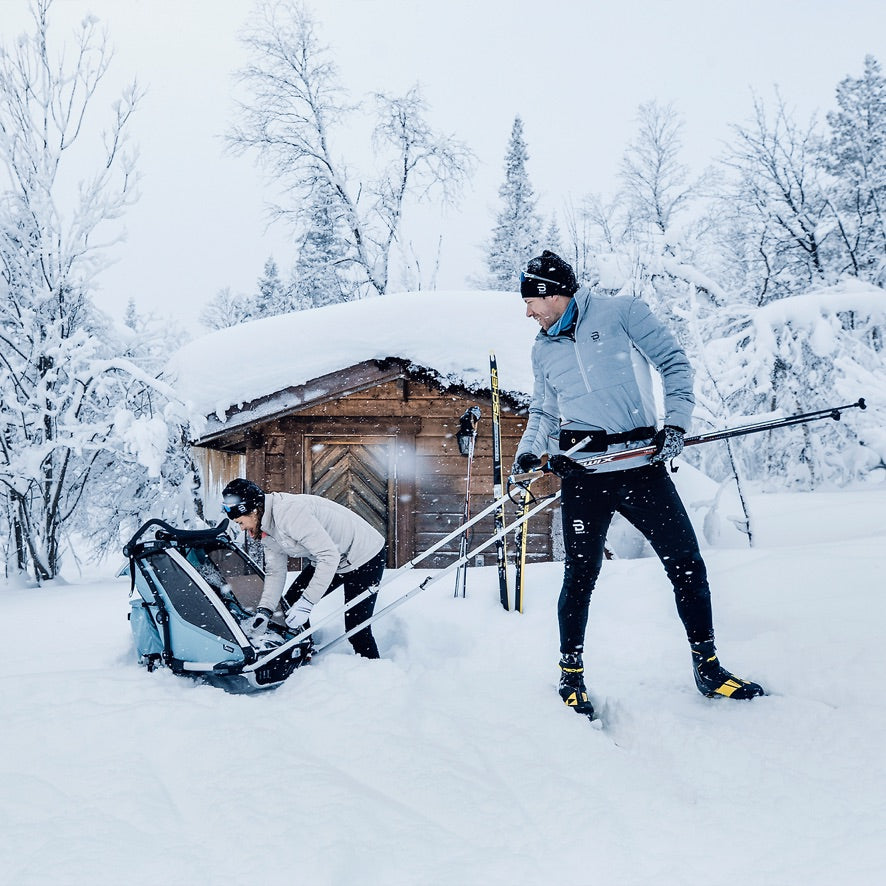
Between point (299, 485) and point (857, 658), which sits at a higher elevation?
point (299, 485)

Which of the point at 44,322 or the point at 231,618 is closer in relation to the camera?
the point at 231,618

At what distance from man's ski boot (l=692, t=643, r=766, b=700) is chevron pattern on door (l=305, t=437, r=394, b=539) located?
7.27 meters

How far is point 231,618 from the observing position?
11.2 feet

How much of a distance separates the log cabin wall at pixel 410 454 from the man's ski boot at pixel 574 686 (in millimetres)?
6342

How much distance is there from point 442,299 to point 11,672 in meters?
7.05

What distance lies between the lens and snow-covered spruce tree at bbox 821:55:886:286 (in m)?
15.6

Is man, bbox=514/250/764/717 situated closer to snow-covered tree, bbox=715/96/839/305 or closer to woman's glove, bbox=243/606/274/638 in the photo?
woman's glove, bbox=243/606/274/638

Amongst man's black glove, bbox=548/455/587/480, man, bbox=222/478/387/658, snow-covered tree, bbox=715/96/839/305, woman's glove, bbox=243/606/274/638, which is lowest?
woman's glove, bbox=243/606/274/638

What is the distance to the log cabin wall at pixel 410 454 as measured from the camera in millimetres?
9273

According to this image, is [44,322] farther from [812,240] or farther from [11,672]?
[812,240]

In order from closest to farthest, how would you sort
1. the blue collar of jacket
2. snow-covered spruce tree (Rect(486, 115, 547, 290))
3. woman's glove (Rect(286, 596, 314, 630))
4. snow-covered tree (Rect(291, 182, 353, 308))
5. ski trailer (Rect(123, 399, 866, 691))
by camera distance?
the blue collar of jacket → ski trailer (Rect(123, 399, 866, 691)) → woman's glove (Rect(286, 596, 314, 630)) → snow-covered tree (Rect(291, 182, 353, 308)) → snow-covered spruce tree (Rect(486, 115, 547, 290))

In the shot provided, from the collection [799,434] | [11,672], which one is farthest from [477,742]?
[799,434]

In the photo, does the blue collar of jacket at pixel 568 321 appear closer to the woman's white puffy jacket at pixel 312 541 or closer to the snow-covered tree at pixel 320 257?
the woman's white puffy jacket at pixel 312 541

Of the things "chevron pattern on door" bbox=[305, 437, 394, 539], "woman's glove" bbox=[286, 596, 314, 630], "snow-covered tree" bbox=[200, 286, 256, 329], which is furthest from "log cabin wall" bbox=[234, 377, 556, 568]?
"snow-covered tree" bbox=[200, 286, 256, 329]
